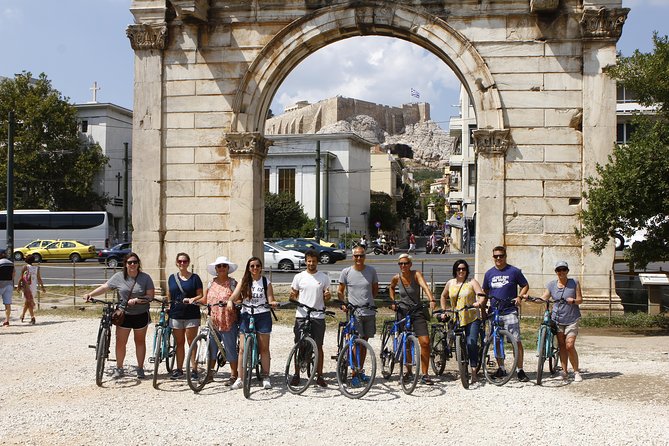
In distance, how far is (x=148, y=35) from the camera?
16.4 meters

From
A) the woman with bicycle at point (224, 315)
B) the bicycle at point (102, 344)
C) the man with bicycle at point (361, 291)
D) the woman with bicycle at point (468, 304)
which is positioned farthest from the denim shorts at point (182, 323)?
the woman with bicycle at point (468, 304)

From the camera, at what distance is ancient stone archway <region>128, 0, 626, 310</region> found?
50.4 ft

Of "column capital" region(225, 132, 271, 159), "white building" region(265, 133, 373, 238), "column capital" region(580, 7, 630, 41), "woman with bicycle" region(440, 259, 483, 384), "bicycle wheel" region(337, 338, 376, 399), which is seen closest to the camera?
"bicycle wheel" region(337, 338, 376, 399)

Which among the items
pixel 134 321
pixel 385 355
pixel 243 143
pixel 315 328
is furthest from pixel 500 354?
pixel 243 143

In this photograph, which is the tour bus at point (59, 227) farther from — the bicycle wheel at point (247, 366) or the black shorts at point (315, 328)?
the bicycle wheel at point (247, 366)

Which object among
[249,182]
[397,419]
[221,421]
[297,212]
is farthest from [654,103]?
[297,212]

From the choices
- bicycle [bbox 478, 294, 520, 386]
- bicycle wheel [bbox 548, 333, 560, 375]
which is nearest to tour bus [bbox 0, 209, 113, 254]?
bicycle wheel [bbox 548, 333, 560, 375]

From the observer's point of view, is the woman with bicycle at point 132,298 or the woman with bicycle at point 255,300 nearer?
the woman with bicycle at point 255,300

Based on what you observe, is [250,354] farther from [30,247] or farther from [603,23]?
[30,247]

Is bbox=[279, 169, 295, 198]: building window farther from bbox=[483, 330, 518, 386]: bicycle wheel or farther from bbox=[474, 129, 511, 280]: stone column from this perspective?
bbox=[483, 330, 518, 386]: bicycle wheel

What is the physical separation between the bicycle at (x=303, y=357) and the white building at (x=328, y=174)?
47.7m

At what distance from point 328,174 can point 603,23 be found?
4327 centimetres

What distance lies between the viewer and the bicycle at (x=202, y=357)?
8750mm

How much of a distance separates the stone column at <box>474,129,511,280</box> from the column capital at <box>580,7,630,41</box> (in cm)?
262
